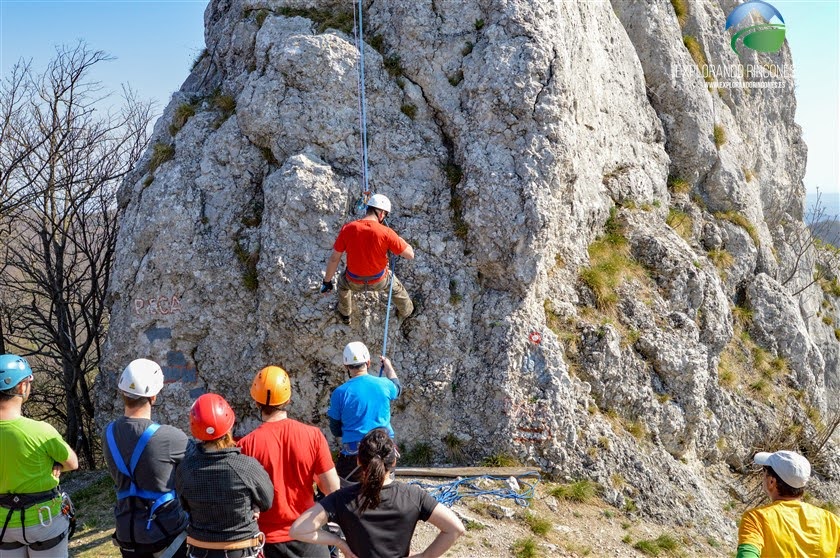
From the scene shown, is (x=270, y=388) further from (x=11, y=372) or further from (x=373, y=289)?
(x=373, y=289)

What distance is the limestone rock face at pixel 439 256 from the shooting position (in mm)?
9211

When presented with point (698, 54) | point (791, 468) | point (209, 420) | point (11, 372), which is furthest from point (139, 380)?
point (698, 54)

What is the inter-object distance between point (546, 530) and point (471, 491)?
39.2 inches

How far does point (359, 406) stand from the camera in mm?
5746

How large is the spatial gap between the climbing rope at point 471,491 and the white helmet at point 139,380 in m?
4.28

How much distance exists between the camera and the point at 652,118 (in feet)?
48.0

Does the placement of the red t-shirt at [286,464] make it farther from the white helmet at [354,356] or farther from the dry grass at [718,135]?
the dry grass at [718,135]

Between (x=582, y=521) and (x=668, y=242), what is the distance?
592 centimetres

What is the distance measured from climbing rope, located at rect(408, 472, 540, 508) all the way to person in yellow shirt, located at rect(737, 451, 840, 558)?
445 cm

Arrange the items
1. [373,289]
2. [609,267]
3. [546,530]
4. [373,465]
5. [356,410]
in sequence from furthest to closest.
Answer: [609,267] < [373,289] < [546,530] < [356,410] < [373,465]

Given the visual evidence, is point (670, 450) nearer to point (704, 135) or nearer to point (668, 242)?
point (668, 242)

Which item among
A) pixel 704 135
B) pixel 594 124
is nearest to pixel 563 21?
pixel 594 124

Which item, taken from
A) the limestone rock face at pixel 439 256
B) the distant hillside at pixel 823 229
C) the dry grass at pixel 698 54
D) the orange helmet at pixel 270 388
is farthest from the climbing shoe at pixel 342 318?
the distant hillside at pixel 823 229

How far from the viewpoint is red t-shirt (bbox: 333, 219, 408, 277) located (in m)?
7.93
